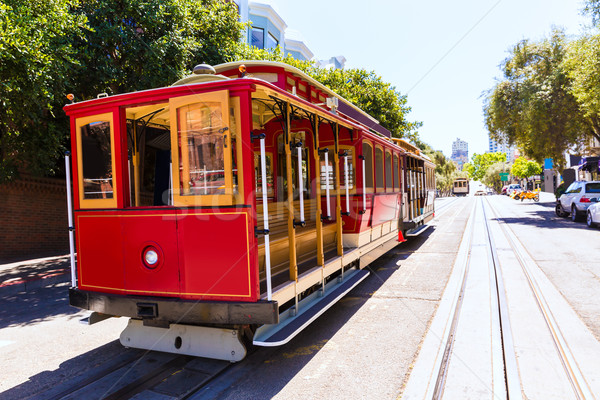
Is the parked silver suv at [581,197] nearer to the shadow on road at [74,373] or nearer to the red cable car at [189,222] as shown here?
the red cable car at [189,222]

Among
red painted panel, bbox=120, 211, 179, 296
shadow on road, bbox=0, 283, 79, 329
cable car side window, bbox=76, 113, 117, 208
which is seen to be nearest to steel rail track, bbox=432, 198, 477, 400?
red painted panel, bbox=120, 211, 179, 296

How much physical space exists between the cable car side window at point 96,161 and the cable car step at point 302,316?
2097 millimetres

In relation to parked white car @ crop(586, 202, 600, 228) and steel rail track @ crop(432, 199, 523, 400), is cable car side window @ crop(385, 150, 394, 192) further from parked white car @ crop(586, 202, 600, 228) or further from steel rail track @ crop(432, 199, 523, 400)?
parked white car @ crop(586, 202, 600, 228)

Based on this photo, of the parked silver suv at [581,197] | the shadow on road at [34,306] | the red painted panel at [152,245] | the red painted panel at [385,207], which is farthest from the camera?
the parked silver suv at [581,197]

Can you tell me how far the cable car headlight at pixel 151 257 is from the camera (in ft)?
12.5

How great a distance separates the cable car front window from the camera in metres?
4.18

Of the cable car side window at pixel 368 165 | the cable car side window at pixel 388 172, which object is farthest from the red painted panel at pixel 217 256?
the cable car side window at pixel 388 172

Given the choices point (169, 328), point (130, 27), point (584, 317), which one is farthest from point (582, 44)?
point (169, 328)

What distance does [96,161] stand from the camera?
430cm

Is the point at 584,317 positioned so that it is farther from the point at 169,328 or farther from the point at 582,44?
the point at 582,44

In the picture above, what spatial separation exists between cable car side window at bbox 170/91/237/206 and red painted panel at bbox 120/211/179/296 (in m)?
0.31

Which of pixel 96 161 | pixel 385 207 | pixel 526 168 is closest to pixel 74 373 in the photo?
pixel 96 161

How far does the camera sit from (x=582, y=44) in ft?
52.4

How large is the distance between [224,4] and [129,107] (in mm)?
9587
